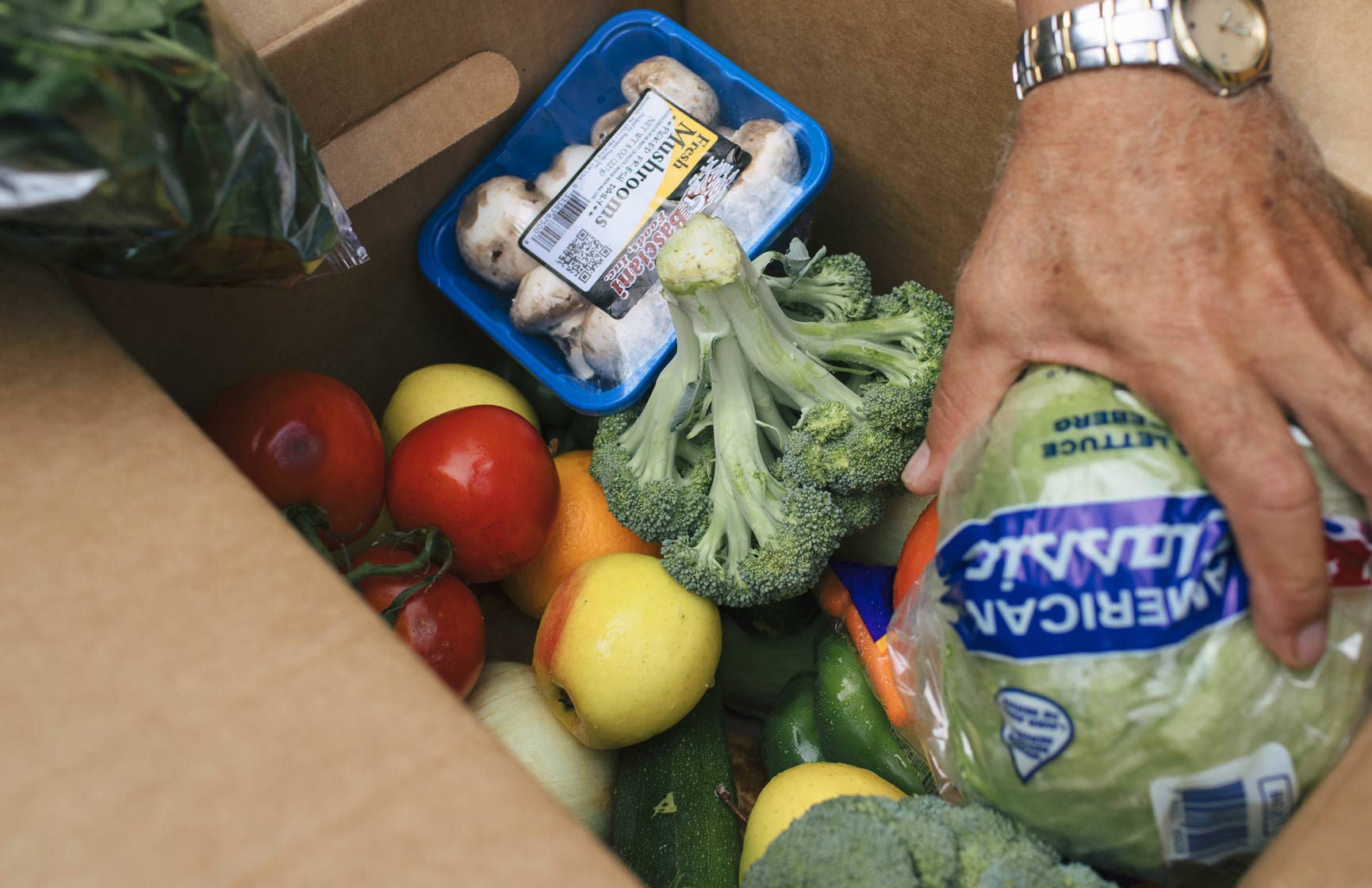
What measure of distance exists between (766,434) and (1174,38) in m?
0.53

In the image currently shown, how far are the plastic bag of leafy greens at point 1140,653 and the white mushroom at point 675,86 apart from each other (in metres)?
0.71

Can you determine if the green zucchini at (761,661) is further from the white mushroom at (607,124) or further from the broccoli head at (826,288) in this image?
the white mushroom at (607,124)

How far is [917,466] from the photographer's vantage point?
887mm

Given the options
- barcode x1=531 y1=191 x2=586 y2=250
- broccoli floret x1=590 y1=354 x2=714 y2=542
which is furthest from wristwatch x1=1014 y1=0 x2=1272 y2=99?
barcode x1=531 y1=191 x2=586 y2=250

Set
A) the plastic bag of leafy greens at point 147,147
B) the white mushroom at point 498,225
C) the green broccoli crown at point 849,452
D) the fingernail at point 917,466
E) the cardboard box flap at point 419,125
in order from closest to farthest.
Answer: the plastic bag of leafy greens at point 147,147
the fingernail at point 917,466
the green broccoli crown at point 849,452
the cardboard box flap at point 419,125
the white mushroom at point 498,225

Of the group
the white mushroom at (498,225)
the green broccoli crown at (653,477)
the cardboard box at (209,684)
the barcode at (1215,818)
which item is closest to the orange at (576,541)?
the green broccoli crown at (653,477)

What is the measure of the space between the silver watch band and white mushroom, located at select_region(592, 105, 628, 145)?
21.7 inches

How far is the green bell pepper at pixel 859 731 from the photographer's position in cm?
98

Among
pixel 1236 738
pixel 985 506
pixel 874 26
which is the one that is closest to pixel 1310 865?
pixel 1236 738

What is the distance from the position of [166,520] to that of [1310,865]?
70 centimetres

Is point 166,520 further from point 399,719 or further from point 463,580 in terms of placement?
point 463,580

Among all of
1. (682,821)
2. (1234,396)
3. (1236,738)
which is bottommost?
(682,821)

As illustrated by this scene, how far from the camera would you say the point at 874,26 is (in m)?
1.10

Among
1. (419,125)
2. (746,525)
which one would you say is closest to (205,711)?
(746,525)
